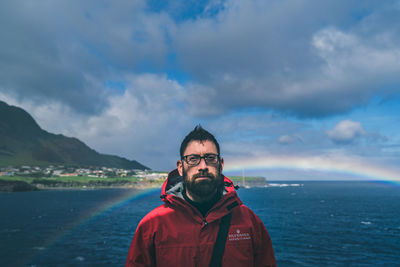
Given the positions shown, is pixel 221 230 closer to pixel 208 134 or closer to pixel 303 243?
pixel 208 134

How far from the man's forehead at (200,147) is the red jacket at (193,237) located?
0.92 m

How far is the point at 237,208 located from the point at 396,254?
6813 cm

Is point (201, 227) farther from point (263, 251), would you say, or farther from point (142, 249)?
point (263, 251)

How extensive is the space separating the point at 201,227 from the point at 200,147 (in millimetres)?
1515

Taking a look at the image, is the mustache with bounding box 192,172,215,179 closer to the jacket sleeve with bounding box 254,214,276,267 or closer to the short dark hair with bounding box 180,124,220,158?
the short dark hair with bounding box 180,124,220,158

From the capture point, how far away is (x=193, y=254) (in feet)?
14.1

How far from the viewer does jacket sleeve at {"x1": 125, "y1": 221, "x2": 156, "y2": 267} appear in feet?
14.1

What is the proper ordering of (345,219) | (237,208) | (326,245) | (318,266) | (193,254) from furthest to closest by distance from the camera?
(345,219), (326,245), (318,266), (237,208), (193,254)

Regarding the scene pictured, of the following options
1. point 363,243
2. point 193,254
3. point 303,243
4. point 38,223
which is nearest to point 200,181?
point 193,254

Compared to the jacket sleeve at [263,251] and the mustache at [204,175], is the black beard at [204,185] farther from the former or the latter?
the jacket sleeve at [263,251]

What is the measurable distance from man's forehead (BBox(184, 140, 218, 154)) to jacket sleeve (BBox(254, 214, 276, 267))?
167cm

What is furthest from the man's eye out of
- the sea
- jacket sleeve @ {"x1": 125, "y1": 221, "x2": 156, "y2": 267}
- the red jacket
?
the sea

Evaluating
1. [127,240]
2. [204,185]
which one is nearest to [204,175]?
[204,185]

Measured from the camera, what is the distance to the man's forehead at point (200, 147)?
4.64m
